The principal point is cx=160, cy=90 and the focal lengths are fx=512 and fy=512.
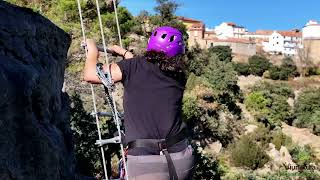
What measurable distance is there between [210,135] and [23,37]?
62.4ft

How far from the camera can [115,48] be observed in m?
3.72

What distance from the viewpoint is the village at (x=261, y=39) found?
6022cm

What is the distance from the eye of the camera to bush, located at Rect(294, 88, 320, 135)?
35.2 metres

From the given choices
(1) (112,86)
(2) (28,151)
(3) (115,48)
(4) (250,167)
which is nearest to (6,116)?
(2) (28,151)

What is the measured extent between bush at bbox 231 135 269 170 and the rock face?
1585 cm

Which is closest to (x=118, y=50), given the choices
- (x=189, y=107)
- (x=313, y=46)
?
(x=189, y=107)

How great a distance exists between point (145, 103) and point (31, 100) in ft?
11.6

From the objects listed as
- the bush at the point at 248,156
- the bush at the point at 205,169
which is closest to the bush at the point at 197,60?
the bush at the point at 248,156

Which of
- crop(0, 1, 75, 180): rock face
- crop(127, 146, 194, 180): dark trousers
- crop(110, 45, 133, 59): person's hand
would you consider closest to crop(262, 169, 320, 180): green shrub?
crop(0, 1, 75, 180): rock face

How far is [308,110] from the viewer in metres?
37.0

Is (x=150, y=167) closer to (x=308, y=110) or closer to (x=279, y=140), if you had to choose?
(x=279, y=140)

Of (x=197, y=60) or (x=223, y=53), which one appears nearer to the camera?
(x=197, y=60)

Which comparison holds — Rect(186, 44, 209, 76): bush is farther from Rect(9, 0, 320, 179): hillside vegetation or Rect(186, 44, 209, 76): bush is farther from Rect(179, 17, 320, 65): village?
Rect(179, 17, 320, 65): village

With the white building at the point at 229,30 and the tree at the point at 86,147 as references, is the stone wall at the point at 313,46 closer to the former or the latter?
the white building at the point at 229,30
